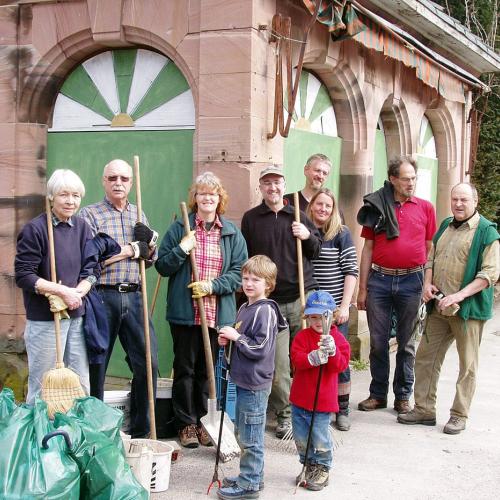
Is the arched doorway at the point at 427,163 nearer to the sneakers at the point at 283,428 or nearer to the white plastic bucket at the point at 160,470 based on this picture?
the sneakers at the point at 283,428

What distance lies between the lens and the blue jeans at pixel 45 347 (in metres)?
4.59

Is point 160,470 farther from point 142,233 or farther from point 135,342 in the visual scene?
point 142,233

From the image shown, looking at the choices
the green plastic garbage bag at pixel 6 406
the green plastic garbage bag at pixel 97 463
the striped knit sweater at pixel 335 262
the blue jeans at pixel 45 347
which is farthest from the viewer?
the striped knit sweater at pixel 335 262

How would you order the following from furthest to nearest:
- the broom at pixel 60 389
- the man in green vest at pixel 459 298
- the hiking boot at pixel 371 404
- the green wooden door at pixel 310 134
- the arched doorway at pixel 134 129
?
1. the green wooden door at pixel 310 134
2. the arched doorway at pixel 134 129
3. the hiking boot at pixel 371 404
4. the man in green vest at pixel 459 298
5. the broom at pixel 60 389

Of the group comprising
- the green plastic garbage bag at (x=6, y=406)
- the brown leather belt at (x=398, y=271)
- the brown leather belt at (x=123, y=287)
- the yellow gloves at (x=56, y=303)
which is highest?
the brown leather belt at (x=398, y=271)

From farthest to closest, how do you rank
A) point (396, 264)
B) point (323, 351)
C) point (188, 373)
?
point (396, 264)
point (188, 373)
point (323, 351)

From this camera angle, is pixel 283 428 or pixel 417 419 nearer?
pixel 283 428

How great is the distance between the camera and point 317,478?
468 cm

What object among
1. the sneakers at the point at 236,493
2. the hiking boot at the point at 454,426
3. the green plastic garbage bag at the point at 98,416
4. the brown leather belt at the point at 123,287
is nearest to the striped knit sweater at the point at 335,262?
the hiking boot at the point at 454,426

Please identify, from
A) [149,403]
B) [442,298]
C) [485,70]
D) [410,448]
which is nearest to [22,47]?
[149,403]

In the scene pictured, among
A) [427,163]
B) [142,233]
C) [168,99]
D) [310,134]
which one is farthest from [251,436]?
[427,163]

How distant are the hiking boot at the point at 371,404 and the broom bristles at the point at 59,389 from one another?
2790 mm

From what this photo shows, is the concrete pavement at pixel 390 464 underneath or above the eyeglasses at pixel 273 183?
underneath

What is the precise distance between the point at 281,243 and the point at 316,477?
1.63 metres
